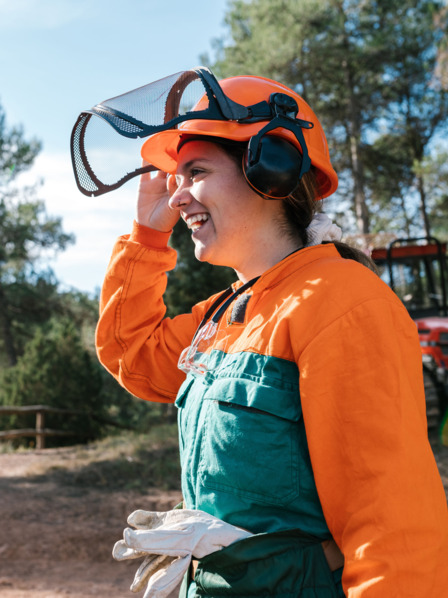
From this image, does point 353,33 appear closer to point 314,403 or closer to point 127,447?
point 127,447

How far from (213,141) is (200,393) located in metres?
0.66

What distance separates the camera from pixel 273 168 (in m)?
1.43

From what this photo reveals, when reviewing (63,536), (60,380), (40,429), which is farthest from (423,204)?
(63,536)

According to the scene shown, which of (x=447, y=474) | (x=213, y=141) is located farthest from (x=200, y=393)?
(x=447, y=474)

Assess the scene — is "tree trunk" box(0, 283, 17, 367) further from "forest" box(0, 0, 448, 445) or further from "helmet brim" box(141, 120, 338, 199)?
"helmet brim" box(141, 120, 338, 199)

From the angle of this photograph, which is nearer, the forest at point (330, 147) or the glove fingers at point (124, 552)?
the glove fingers at point (124, 552)

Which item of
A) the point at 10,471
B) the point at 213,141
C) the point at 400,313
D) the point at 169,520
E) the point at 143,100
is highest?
the point at 143,100

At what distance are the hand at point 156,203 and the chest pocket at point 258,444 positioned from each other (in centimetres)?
82

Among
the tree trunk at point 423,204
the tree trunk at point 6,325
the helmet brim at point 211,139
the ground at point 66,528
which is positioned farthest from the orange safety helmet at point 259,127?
the tree trunk at point 6,325

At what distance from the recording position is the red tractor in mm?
8367

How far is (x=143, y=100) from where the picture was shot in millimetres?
1621

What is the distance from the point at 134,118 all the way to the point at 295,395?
84 centimetres

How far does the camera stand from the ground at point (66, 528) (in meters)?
4.70

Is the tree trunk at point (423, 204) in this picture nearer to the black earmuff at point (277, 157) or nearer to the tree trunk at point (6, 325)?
the tree trunk at point (6, 325)
